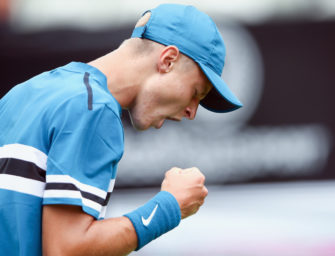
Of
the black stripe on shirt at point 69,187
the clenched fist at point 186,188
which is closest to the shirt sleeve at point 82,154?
the black stripe on shirt at point 69,187

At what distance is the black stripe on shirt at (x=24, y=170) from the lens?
211 centimetres

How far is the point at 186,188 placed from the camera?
2.37 meters

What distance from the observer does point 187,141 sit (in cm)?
607

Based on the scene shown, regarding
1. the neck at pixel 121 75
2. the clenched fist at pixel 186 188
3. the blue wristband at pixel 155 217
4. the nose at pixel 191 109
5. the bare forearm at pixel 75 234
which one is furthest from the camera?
the nose at pixel 191 109

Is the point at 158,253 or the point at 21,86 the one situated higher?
the point at 21,86

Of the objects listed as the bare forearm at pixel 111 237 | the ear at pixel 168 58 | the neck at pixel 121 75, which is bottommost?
the bare forearm at pixel 111 237

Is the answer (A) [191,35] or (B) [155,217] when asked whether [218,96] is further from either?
(B) [155,217]

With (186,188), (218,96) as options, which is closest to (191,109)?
(218,96)

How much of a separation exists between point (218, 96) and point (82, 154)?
2.89ft

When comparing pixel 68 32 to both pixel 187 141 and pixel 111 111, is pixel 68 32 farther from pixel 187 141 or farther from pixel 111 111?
pixel 111 111

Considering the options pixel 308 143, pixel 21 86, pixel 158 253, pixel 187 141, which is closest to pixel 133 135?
pixel 187 141

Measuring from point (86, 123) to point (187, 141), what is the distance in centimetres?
401

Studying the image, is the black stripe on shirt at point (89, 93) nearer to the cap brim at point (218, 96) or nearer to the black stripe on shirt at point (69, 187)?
the black stripe on shirt at point (69, 187)

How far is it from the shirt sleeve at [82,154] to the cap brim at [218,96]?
0.55m
